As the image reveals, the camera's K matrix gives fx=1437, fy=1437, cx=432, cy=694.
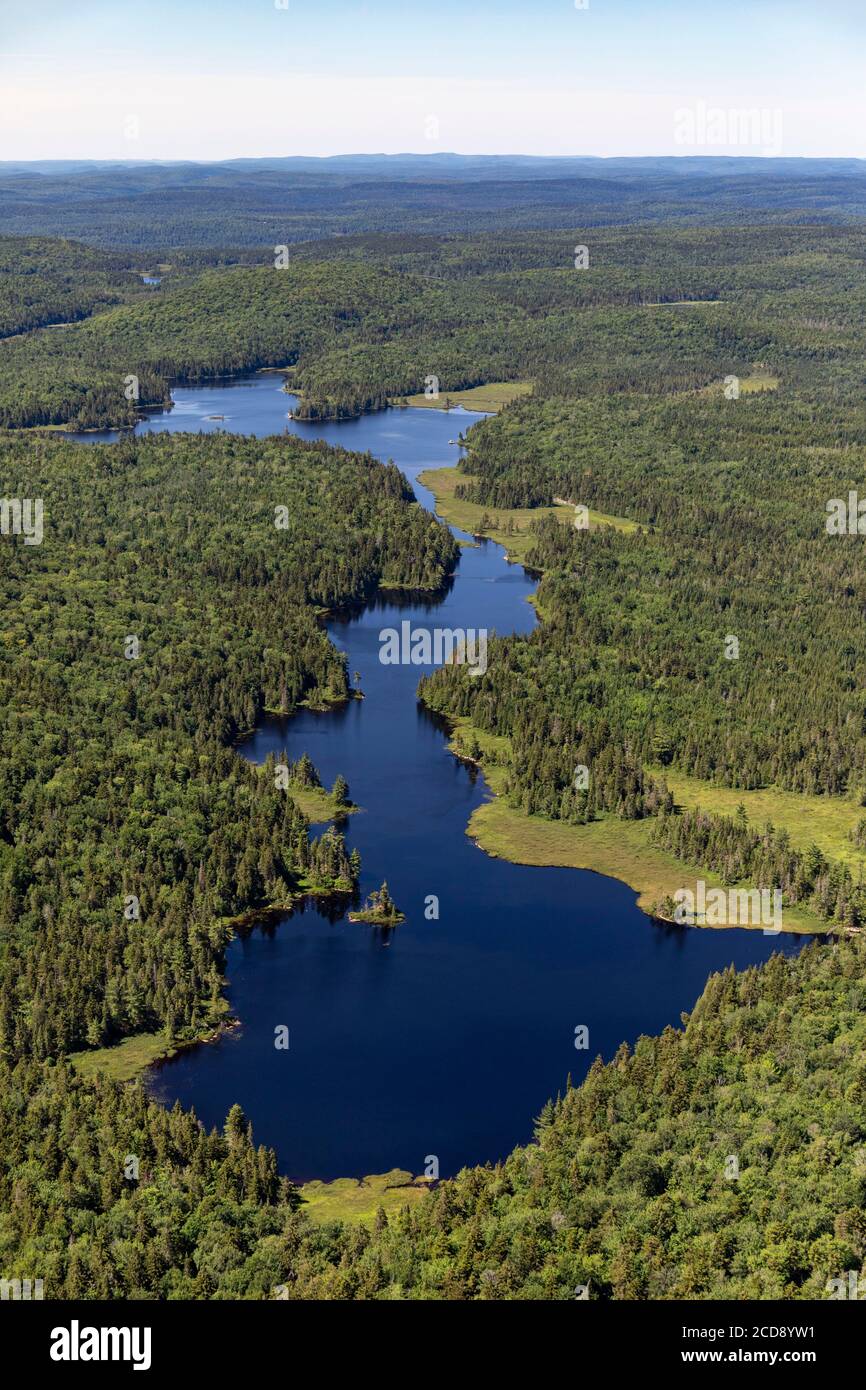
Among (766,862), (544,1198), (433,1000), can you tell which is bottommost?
(433,1000)

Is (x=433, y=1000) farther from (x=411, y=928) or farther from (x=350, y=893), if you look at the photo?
(x=350, y=893)

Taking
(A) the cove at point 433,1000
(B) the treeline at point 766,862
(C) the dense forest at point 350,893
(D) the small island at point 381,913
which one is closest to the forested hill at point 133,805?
(C) the dense forest at point 350,893

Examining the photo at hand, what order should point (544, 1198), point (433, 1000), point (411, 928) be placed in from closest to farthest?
point (544, 1198), point (433, 1000), point (411, 928)

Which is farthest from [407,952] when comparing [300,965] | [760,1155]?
[760,1155]

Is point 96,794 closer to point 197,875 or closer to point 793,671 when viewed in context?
point 197,875

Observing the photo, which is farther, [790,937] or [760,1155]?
[790,937]

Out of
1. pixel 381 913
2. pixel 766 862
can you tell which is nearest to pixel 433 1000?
pixel 381 913

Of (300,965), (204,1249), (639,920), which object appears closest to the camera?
(204,1249)
